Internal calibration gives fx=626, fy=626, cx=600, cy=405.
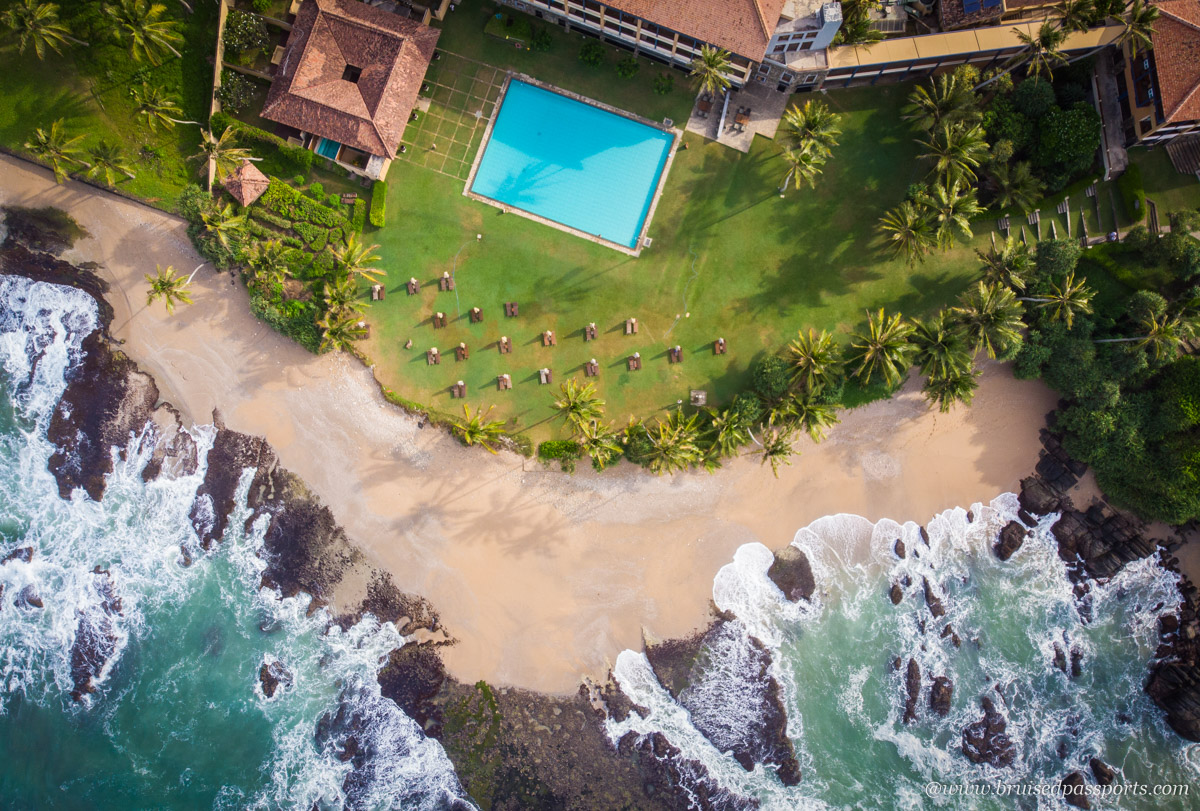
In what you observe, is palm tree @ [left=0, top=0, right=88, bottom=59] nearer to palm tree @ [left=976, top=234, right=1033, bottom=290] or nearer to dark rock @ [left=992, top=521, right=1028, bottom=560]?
palm tree @ [left=976, top=234, right=1033, bottom=290]

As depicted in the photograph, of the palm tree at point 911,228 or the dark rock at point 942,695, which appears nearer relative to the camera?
the palm tree at point 911,228

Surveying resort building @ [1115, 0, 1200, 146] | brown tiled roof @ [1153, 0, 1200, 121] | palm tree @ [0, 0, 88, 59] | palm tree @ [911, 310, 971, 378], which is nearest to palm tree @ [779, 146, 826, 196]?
palm tree @ [911, 310, 971, 378]

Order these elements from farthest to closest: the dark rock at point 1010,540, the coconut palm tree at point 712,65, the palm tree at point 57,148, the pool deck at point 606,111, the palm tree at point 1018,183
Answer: the dark rock at point 1010,540, the pool deck at point 606,111, the palm tree at point 57,148, the palm tree at point 1018,183, the coconut palm tree at point 712,65

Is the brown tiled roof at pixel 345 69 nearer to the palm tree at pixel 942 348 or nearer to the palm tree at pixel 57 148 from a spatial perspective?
the palm tree at pixel 57 148

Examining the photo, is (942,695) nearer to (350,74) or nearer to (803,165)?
(803,165)

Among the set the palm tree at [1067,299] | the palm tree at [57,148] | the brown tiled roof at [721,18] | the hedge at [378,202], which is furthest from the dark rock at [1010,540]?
the palm tree at [57,148]
